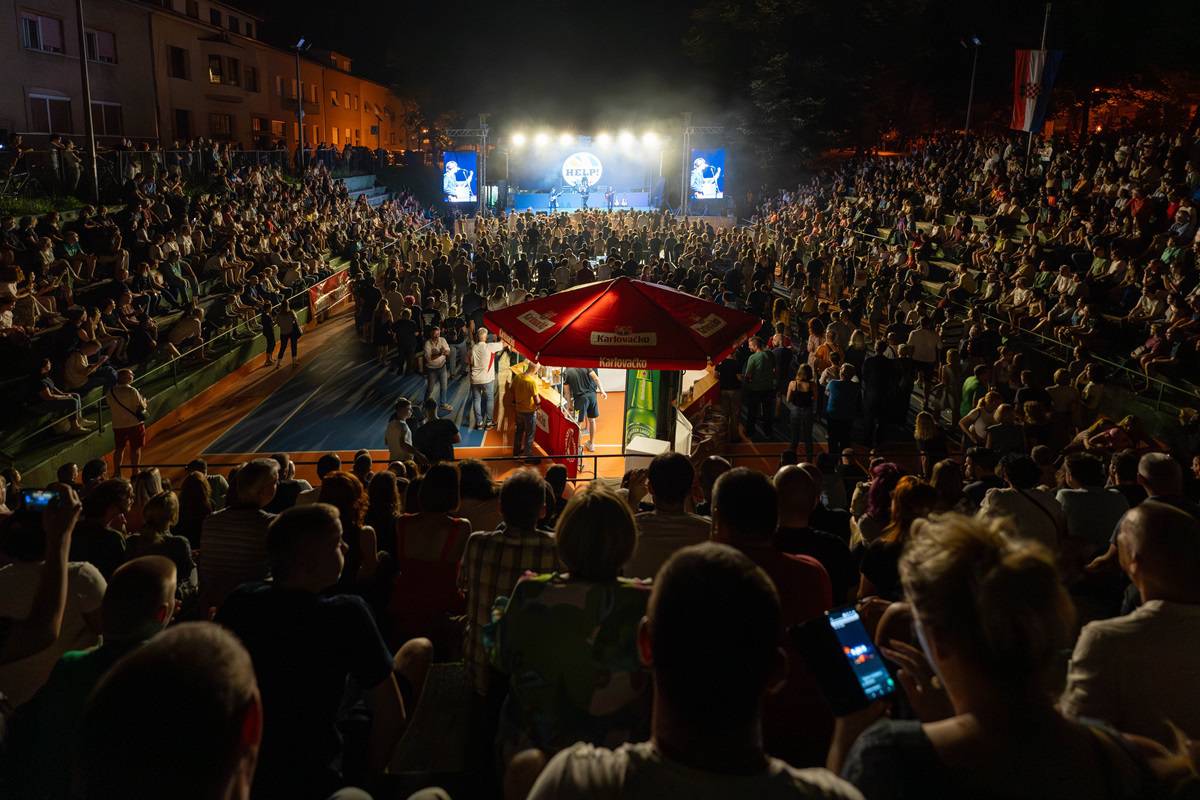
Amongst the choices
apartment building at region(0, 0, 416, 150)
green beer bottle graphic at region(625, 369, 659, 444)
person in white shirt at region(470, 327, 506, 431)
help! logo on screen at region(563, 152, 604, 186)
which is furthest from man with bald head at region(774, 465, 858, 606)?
help! logo on screen at region(563, 152, 604, 186)

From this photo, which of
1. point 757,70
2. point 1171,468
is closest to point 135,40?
point 757,70

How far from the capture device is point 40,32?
90.7ft

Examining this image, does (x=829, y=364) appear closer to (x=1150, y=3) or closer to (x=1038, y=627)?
(x=1038, y=627)

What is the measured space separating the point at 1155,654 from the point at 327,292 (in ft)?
70.7

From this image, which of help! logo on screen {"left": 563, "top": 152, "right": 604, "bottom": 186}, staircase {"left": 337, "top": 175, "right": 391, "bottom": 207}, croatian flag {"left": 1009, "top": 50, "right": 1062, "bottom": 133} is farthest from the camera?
help! logo on screen {"left": 563, "top": 152, "right": 604, "bottom": 186}

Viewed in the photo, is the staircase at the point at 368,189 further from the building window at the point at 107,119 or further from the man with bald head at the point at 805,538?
the man with bald head at the point at 805,538

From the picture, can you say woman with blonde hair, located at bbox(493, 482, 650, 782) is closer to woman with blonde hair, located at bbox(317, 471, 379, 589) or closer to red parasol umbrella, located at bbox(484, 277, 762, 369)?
woman with blonde hair, located at bbox(317, 471, 379, 589)

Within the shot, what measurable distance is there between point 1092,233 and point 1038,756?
17.8m

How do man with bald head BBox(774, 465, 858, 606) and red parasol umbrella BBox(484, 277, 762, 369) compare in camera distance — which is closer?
man with bald head BBox(774, 465, 858, 606)

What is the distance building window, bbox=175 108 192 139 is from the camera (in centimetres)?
3666

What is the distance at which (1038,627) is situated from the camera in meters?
1.64

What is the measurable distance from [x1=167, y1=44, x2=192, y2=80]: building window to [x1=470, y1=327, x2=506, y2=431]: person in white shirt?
1224 inches

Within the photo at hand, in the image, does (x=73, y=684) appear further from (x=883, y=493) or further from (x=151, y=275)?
(x=151, y=275)

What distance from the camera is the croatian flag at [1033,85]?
64.0 ft
